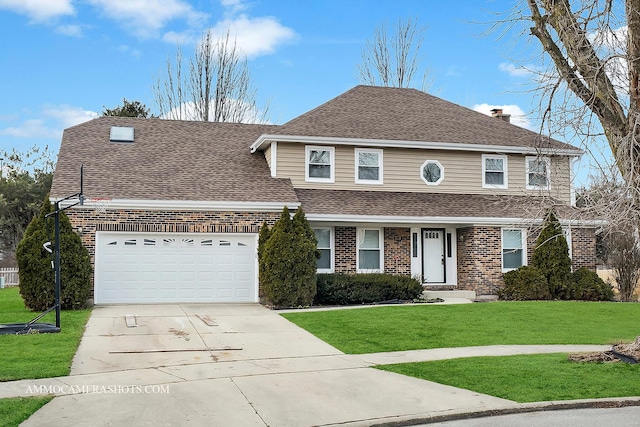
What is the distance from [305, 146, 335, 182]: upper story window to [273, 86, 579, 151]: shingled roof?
0.61 meters

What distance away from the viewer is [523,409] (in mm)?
8484

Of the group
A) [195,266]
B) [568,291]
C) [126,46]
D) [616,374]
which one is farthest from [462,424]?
[126,46]

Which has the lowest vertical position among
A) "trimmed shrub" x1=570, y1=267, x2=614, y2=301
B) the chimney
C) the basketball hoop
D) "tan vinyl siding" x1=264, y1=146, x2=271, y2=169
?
"trimmed shrub" x1=570, y1=267, x2=614, y2=301

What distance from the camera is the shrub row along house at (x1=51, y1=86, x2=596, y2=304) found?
19.7m

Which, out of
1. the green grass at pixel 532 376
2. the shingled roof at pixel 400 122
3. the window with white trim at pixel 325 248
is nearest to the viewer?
the green grass at pixel 532 376

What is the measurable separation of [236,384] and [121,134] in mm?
16291

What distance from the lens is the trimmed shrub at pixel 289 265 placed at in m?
18.8

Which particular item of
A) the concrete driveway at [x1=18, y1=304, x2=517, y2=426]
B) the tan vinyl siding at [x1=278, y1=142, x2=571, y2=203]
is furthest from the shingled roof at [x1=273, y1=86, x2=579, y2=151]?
the concrete driveway at [x1=18, y1=304, x2=517, y2=426]

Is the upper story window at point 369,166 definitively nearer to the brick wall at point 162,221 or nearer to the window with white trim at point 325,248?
the window with white trim at point 325,248

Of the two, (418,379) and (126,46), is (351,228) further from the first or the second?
(418,379)

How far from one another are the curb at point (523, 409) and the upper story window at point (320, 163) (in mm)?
14678

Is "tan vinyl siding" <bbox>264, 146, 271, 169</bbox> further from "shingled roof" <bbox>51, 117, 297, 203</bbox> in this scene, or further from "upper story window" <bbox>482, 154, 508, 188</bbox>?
"upper story window" <bbox>482, 154, 508, 188</bbox>

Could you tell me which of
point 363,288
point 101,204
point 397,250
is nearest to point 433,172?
point 397,250

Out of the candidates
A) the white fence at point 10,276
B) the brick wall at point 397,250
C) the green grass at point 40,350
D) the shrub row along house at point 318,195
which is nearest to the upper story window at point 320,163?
the shrub row along house at point 318,195
